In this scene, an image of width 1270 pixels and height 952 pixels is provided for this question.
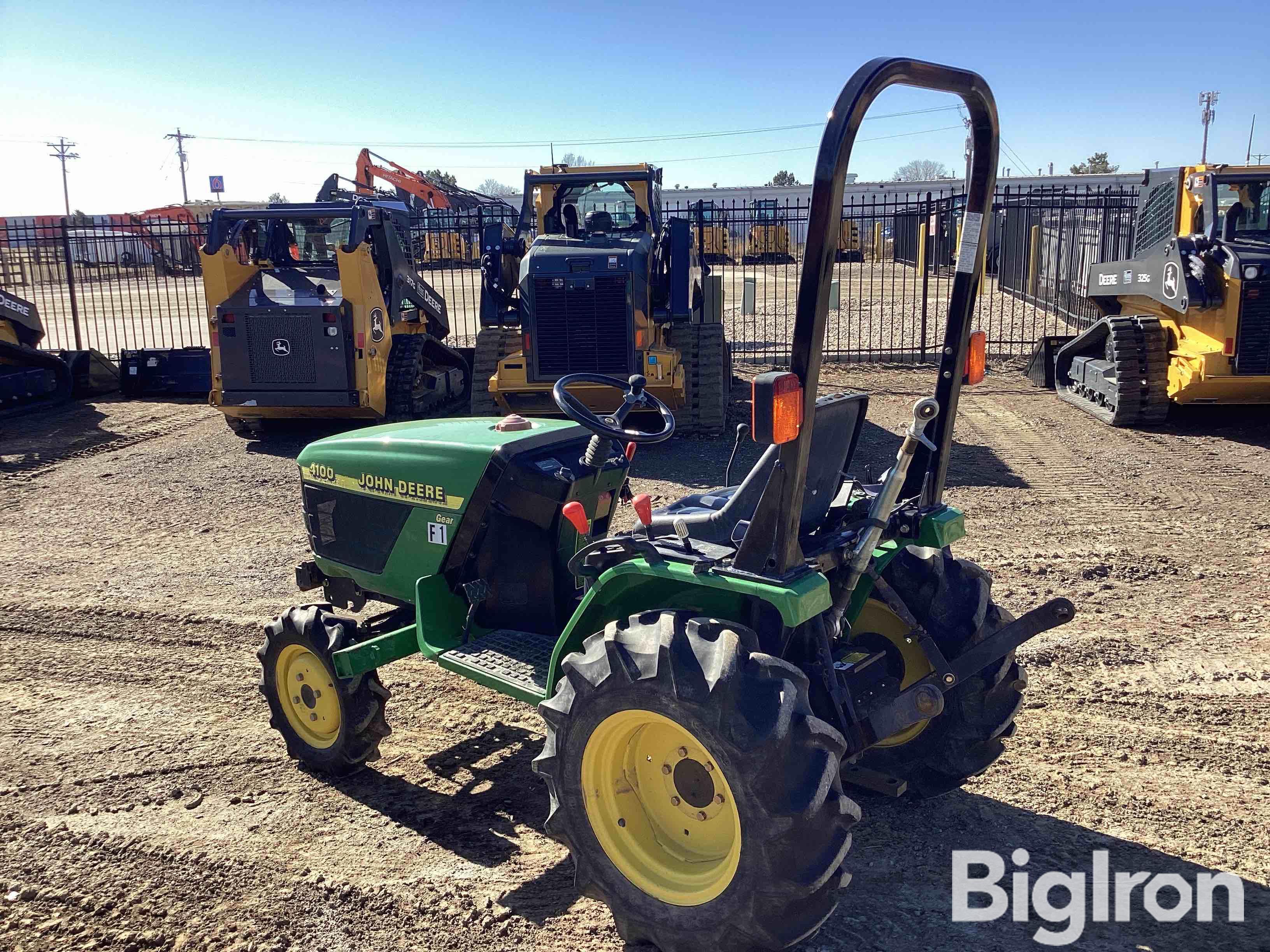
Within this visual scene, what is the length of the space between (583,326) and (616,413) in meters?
6.18

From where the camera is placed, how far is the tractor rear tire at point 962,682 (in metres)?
3.46

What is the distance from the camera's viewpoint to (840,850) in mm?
2553

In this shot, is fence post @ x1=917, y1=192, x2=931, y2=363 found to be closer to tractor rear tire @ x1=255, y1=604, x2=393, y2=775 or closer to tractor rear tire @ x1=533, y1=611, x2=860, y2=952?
tractor rear tire @ x1=255, y1=604, x2=393, y2=775

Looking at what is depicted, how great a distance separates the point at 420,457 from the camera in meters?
3.95

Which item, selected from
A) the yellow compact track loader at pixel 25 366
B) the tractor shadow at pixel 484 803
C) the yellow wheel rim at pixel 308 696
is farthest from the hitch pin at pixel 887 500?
the yellow compact track loader at pixel 25 366

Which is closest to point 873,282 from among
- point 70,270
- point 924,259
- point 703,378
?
point 924,259

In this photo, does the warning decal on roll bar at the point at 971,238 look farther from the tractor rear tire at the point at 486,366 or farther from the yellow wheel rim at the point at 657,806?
the tractor rear tire at the point at 486,366

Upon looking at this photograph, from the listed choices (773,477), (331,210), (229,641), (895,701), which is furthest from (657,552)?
(331,210)

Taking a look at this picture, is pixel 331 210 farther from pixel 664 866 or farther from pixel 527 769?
pixel 664 866

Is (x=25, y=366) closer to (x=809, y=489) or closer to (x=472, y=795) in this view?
(x=472, y=795)

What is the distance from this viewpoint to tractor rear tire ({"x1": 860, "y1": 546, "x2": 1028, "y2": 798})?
346 cm

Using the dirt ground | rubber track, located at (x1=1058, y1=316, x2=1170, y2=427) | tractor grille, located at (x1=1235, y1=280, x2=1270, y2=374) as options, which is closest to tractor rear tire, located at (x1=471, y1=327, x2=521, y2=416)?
the dirt ground

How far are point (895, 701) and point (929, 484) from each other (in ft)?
2.65

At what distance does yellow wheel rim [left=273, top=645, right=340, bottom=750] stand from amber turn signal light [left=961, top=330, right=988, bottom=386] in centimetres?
267
